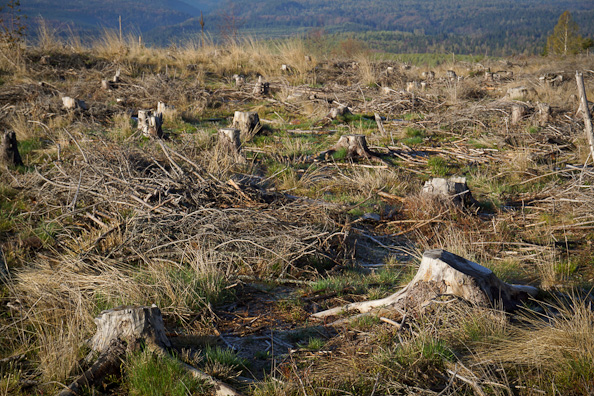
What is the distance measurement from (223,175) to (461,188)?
296cm

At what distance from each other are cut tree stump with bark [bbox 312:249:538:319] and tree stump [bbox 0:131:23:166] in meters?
6.25

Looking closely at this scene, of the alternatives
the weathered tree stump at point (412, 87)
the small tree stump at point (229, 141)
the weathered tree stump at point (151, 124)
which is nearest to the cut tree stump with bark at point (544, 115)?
the weathered tree stump at point (412, 87)

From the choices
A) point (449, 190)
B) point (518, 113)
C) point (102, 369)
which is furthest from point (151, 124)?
point (518, 113)

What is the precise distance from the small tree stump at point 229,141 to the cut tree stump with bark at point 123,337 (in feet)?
15.5

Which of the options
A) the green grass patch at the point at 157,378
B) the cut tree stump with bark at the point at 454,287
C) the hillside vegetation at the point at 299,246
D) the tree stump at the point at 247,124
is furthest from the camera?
the tree stump at the point at 247,124

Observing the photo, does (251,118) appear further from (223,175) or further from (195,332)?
(195,332)

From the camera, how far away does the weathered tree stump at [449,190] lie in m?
5.40

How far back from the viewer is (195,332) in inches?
123

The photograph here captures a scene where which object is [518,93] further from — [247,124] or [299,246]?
[299,246]

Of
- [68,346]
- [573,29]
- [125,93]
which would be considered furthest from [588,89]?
[573,29]

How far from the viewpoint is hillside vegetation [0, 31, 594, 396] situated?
248 cm

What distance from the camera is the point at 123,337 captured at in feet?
8.56

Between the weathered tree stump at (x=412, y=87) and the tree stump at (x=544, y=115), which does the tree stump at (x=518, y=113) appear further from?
the weathered tree stump at (x=412, y=87)

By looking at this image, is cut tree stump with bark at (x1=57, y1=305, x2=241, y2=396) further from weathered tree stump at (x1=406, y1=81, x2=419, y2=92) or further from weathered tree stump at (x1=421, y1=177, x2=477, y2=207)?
weathered tree stump at (x1=406, y1=81, x2=419, y2=92)
